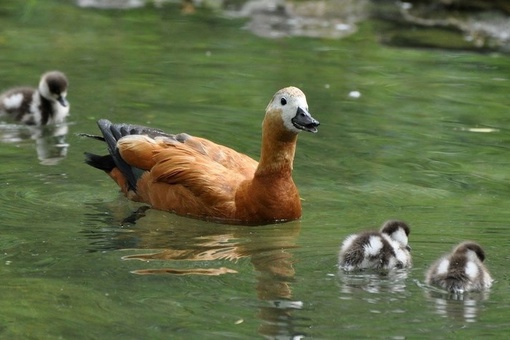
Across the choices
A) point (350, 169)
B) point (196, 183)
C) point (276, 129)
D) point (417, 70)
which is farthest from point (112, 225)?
point (417, 70)

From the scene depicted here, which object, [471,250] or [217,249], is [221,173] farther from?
[471,250]

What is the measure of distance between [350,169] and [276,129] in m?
1.67

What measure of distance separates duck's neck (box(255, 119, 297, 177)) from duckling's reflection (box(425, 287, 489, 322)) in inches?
95.4

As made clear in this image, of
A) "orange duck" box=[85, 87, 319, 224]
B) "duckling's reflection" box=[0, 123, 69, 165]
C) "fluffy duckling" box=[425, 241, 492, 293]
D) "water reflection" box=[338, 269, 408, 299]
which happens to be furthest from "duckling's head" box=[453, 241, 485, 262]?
"duckling's reflection" box=[0, 123, 69, 165]

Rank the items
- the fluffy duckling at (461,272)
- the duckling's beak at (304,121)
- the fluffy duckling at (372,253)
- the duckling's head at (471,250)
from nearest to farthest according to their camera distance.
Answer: the fluffy duckling at (461,272)
the duckling's head at (471,250)
the fluffy duckling at (372,253)
the duckling's beak at (304,121)

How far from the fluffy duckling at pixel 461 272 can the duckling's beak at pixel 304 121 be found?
2.08 meters

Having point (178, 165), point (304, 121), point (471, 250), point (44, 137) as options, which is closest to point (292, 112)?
point (304, 121)

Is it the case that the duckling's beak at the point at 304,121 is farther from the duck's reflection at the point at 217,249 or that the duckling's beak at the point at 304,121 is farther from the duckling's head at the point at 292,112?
the duck's reflection at the point at 217,249

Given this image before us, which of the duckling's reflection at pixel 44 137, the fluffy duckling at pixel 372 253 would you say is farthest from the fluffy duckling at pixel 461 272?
the duckling's reflection at pixel 44 137

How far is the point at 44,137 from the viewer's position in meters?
13.2

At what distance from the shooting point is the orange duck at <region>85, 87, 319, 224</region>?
1033cm

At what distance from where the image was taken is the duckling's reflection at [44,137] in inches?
483

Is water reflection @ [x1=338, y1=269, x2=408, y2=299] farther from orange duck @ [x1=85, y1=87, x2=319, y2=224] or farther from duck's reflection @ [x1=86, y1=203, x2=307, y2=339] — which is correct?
orange duck @ [x1=85, y1=87, x2=319, y2=224]

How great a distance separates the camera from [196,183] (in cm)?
1054
